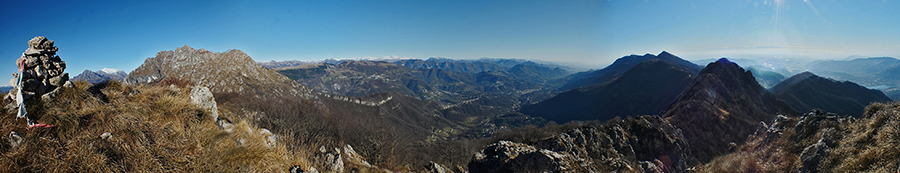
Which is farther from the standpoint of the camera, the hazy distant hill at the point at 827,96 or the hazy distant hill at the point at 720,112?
the hazy distant hill at the point at 827,96

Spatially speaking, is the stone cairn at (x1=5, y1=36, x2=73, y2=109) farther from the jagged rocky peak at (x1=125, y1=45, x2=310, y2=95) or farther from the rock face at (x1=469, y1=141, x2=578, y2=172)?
the jagged rocky peak at (x1=125, y1=45, x2=310, y2=95)

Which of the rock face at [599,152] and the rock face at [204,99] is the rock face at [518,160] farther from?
the rock face at [204,99]

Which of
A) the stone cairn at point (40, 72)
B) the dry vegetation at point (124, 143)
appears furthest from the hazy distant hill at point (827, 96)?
the stone cairn at point (40, 72)

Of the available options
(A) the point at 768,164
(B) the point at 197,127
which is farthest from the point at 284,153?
(A) the point at 768,164

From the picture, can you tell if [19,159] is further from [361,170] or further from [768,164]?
[768,164]

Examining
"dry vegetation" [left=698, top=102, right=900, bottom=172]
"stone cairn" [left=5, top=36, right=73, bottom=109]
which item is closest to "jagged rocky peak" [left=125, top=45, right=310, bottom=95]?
"stone cairn" [left=5, top=36, right=73, bottom=109]
